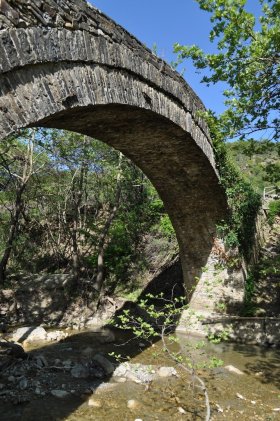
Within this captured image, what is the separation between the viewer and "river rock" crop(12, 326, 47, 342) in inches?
358

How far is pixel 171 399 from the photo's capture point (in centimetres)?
579

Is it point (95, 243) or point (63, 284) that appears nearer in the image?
point (63, 284)

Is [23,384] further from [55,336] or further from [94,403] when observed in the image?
[55,336]

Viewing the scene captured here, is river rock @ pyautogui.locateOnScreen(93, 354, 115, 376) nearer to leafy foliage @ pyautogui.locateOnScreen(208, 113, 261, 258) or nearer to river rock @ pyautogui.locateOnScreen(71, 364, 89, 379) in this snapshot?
river rock @ pyautogui.locateOnScreen(71, 364, 89, 379)

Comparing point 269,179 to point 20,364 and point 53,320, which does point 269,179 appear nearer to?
point 20,364

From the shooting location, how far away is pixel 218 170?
30.1ft

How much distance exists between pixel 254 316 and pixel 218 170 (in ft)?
12.5

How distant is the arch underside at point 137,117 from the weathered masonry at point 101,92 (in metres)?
0.01

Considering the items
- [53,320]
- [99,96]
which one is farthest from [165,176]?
[53,320]

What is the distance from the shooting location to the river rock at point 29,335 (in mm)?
9094

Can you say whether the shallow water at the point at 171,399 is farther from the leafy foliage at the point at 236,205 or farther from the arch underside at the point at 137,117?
the arch underside at the point at 137,117

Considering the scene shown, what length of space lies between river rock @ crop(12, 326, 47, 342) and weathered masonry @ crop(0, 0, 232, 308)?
4.78 meters

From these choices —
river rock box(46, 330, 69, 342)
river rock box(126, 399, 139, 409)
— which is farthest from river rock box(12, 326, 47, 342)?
river rock box(126, 399, 139, 409)

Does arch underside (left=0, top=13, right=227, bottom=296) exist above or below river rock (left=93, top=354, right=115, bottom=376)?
above
